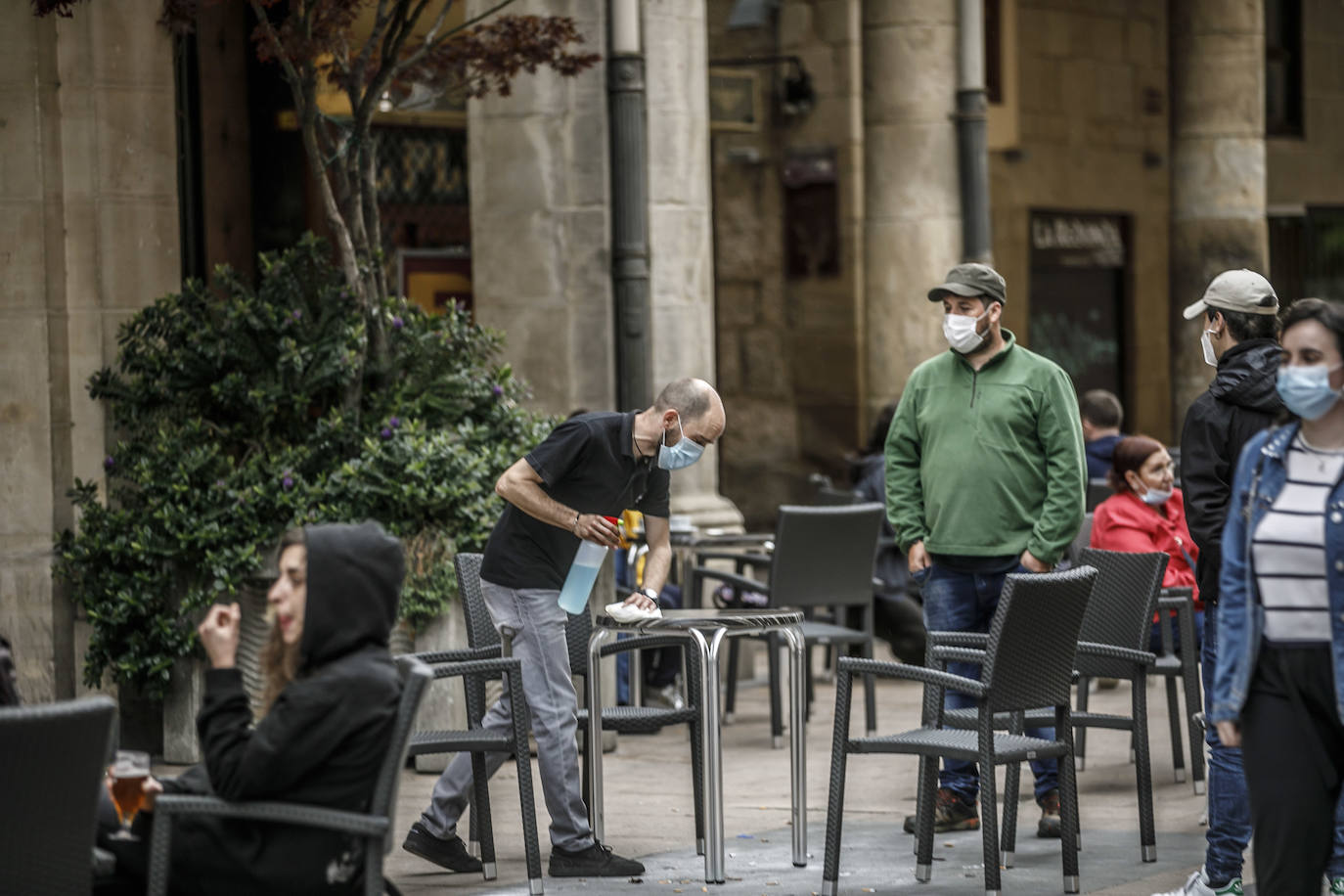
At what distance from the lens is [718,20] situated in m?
16.4

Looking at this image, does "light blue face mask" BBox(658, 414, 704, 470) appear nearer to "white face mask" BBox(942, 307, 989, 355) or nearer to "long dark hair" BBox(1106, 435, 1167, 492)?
"white face mask" BBox(942, 307, 989, 355)

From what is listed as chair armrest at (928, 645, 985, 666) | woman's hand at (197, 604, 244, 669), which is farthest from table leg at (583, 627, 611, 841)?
woman's hand at (197, 604, 244, 669)

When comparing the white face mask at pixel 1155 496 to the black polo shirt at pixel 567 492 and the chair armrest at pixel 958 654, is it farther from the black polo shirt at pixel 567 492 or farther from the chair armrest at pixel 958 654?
the black polo shirt at pixel 567 492

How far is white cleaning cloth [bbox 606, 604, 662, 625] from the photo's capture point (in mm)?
6906

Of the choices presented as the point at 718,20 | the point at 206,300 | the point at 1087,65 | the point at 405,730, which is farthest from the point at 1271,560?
the point at 1087,65

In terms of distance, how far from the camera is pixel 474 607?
24.1ft

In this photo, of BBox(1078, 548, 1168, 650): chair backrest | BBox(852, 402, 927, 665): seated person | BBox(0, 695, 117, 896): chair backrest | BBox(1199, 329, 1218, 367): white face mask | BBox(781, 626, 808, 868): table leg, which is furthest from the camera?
BBox(852, 402, 927, 665): seated person

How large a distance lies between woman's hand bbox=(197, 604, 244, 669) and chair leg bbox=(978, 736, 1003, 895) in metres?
2.50

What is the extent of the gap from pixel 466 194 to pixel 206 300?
205 inches

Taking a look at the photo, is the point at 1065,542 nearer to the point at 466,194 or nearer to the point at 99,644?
the point at 99,644

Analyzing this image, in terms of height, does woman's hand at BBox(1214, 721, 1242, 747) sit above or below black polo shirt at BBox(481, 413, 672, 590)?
below

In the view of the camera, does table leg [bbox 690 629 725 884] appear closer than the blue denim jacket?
No

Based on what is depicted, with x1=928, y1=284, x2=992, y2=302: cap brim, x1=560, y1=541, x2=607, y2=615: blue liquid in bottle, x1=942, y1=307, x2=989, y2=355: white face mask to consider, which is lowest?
x1=560, y1=541, x2=607, y2=615: blue liquid in bottle

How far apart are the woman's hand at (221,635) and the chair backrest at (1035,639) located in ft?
8.25
